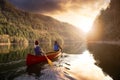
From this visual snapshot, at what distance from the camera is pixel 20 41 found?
6934 inches

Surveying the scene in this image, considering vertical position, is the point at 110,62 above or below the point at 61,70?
above

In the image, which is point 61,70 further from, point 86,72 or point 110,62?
point 110,62

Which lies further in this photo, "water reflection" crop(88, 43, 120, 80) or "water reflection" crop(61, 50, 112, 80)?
"water reflection" crop(88, 43, 120, 80)

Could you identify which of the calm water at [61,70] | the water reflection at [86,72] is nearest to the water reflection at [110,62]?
the calm water at [61,70]

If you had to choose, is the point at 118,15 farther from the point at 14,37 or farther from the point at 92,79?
the point at 92,79

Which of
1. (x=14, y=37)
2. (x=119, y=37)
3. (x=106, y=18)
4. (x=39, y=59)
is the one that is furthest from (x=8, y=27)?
(x=39, y=59)

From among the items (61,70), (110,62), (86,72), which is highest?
(110,62)

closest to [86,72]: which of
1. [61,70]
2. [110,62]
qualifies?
[61,70]

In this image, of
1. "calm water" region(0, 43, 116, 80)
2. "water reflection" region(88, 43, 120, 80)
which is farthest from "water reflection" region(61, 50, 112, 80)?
"water reflection" region(88, 43, 120, 80)

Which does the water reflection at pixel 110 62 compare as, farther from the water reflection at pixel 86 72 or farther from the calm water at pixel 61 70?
the water reflection at pixel 86 72

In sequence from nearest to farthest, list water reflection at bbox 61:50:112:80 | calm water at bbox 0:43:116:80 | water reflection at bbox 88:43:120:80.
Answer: calm water at bbox 0:43:116:80 < water reflection at bbox 61:50:112:80 < water reflection at bbox 88:43:120:80

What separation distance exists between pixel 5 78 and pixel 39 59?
10.7m

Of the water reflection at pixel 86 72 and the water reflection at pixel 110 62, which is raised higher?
the water reflection at pixel 110 62

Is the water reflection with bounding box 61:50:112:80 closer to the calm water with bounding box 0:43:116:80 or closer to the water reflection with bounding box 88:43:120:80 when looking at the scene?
the calm water with bounding box 0:43:116:80
